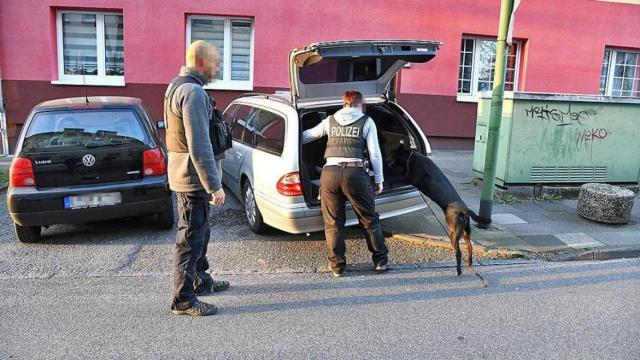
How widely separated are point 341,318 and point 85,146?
11.0ft

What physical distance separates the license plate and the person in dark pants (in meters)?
2.31

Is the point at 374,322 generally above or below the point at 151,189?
below

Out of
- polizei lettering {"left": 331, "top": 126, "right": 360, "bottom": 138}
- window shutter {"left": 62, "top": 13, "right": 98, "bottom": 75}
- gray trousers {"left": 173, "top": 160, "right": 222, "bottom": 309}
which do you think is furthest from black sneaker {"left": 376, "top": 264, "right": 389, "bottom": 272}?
window shutter {"left": 62, "top": 13, "right": 98, "bottom": 75}

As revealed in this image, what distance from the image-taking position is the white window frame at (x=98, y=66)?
10430 millimetres

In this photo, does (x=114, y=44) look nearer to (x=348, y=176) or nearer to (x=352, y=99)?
(x=352, y=99)

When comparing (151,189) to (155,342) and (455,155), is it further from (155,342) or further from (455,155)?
(455,155)

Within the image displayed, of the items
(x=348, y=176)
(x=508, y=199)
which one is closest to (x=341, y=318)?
(x=348, y=176)

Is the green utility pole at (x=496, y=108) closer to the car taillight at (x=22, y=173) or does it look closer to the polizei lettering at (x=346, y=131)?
the polizei lettering at (x=346, y=131)

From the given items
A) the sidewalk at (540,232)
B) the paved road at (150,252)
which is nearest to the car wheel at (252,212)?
the paved road at (150,252)

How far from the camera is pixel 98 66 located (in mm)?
10711

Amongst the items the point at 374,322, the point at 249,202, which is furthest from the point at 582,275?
the point at 249,202

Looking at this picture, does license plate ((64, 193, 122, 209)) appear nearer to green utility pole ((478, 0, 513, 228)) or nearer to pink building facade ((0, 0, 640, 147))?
green utility pole ((478, 0, 513, 228))

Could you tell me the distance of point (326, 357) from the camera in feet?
10.6

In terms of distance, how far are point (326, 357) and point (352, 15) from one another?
30.1 feet
